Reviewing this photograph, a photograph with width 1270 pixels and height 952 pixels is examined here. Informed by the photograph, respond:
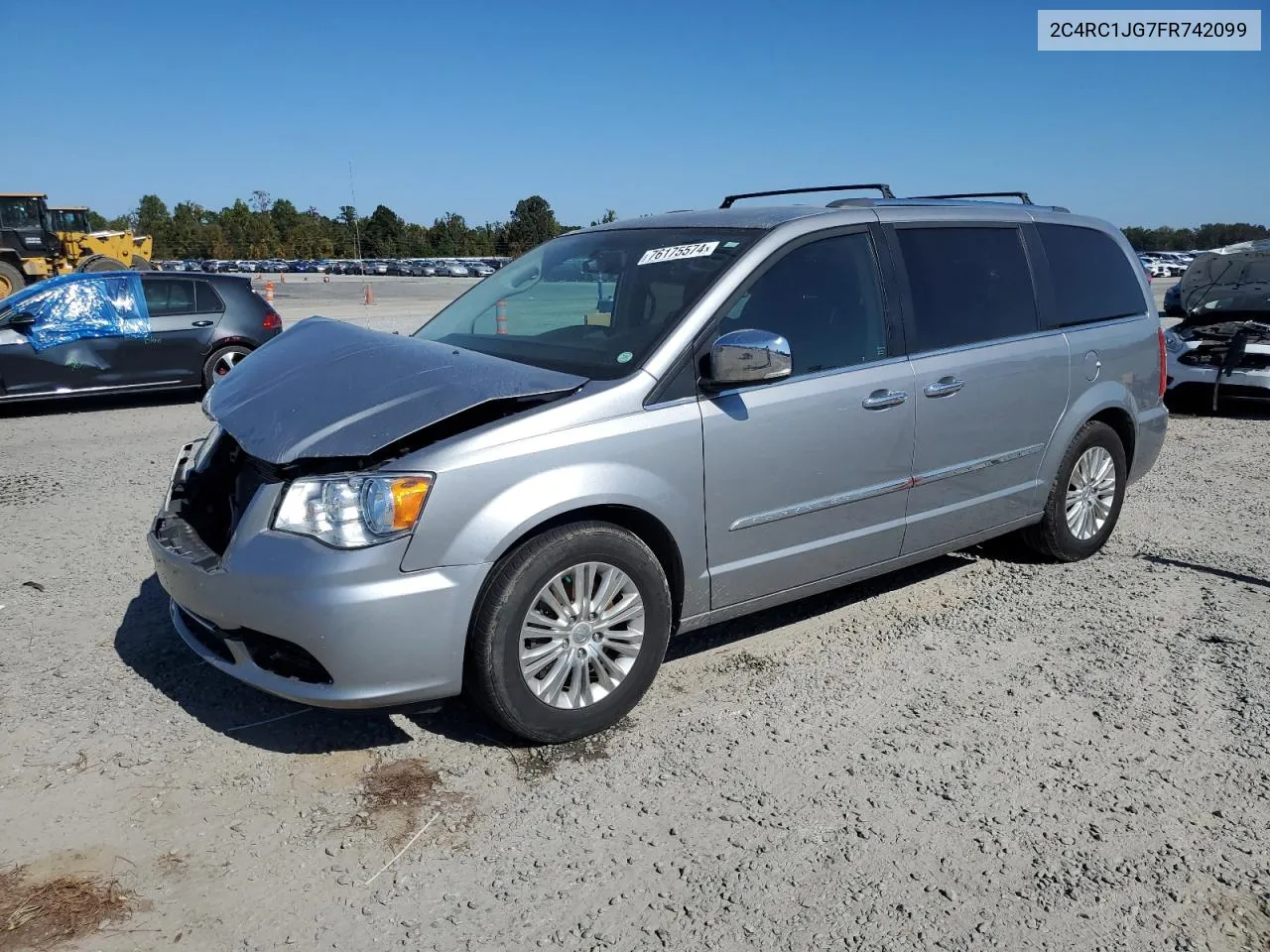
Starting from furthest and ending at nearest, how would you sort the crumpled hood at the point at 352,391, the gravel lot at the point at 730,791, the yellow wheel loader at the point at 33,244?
the yellow wheel loader at the point at 33,244
the crumpled hood at the point at 352,391
the gravel lot at the point at 730,791

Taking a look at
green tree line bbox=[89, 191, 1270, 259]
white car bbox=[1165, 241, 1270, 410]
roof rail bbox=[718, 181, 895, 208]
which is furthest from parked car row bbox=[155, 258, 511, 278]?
roof rail bbox=[718, 181, 895, 208]

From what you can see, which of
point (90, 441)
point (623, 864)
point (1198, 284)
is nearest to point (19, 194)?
point (90, 441)

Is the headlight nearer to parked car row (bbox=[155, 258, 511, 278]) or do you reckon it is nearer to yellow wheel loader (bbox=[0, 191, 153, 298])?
yellow wheel loader (bbox=[0, 191, 153, 298])

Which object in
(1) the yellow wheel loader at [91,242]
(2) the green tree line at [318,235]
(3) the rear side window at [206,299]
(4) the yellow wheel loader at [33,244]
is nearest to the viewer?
(3) the rear side window at [206,299]

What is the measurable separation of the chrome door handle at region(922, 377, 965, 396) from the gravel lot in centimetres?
109

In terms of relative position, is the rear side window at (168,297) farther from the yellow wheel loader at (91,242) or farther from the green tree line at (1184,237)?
the green tree line at (1184,237)

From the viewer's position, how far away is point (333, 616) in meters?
3.12

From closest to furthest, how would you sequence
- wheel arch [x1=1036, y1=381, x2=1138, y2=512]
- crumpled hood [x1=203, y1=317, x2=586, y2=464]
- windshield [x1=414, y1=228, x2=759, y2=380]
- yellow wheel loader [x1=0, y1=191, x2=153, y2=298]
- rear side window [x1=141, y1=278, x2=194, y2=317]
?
crumpled hood [x1=203, y1=317, x2=586, y2=464] < windshield [x1=414, y1=228, x2=759, y2=380] < wheel arch [x1=1036, y1=381, x2=1138, y2=512] < rear side window [x1=141, y1=278, x2=194, y2=317] < yellow wheel loader [x1=0, y1=191, x2=153, y2=298]

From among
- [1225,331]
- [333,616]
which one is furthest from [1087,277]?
[1225,331]

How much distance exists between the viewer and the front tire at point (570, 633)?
3.31 meters

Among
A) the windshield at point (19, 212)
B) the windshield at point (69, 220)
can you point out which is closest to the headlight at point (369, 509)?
the windshield at point (19, 212)

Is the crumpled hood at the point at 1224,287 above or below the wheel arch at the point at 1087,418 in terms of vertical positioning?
above

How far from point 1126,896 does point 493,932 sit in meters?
1.71

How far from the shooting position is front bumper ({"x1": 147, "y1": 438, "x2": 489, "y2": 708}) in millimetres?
3129
